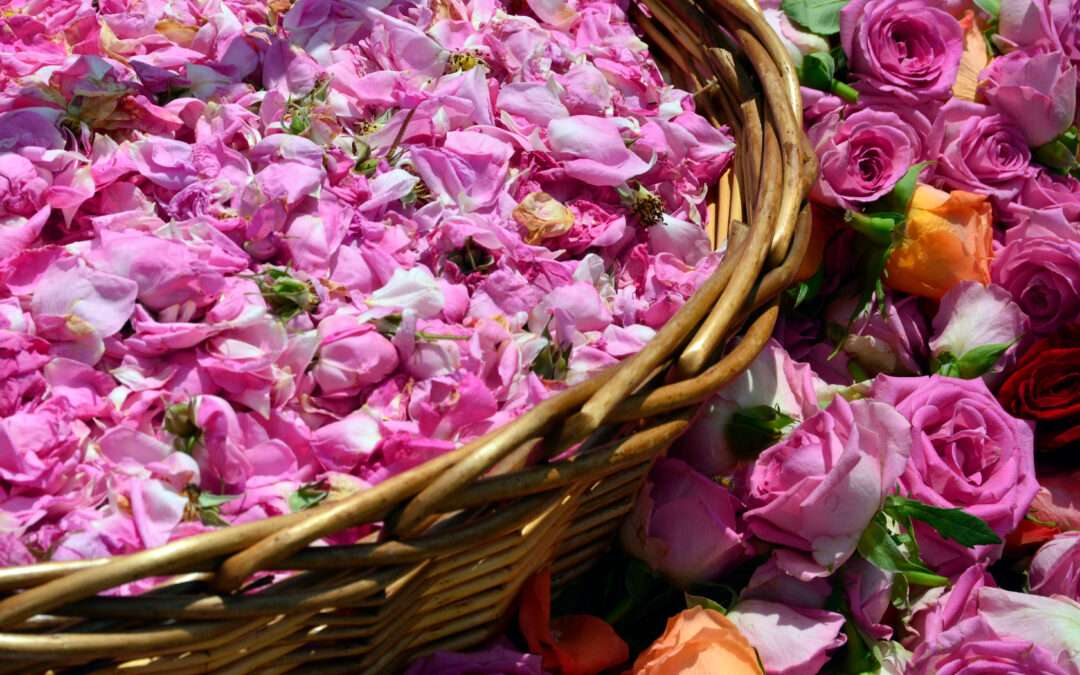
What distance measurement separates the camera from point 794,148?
75 centimetres

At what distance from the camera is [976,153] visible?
0.94 m

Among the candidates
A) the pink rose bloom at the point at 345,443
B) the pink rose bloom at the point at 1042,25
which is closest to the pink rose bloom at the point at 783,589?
the pink rose bloom at the point at 345,443

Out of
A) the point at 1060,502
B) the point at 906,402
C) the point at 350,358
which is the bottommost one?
the point at 1060,502

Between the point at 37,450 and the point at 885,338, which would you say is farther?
the point at 885,338

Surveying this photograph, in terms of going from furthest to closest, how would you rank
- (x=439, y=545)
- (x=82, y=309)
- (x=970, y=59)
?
(x=970, y=59) < (x=82, y=309) < (x=439, y=545)

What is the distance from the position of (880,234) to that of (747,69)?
15 cm

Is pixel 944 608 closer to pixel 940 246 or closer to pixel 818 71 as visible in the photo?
pixel 940 246

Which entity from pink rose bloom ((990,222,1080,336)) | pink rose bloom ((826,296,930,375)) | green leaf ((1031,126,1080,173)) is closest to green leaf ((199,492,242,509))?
pink rose bloom ((826,296,930,375))

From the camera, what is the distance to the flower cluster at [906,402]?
718 millimetres

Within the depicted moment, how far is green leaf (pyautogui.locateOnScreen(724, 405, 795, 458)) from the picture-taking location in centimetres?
75

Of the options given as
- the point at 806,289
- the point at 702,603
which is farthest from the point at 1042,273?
the point at 702,603

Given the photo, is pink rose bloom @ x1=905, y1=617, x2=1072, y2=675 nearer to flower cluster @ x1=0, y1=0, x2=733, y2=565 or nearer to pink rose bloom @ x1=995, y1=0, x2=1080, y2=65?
flower cluster @ x1=0, y1=0, x2=733, y2=565

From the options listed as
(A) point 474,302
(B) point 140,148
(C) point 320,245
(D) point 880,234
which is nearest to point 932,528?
(D) point 880,234

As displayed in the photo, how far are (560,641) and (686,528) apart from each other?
4.0 inches
